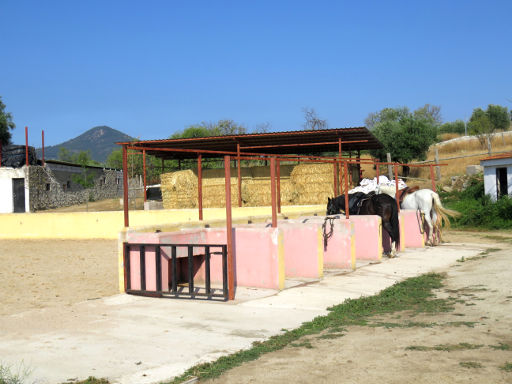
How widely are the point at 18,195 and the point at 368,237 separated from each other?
2278cm

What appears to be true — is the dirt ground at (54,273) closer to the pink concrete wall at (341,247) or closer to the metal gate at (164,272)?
the metal gate at (164,272)

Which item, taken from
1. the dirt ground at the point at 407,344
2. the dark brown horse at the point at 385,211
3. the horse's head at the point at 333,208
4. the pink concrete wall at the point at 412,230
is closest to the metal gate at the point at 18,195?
the dirt ground at the point at 407,344

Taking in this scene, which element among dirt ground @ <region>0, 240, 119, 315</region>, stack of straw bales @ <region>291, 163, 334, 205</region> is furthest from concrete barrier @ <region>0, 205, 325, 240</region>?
stack of straw bales @ <region>291, 163, 334, 205</region>

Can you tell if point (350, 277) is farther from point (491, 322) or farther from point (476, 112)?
point (476, 112)

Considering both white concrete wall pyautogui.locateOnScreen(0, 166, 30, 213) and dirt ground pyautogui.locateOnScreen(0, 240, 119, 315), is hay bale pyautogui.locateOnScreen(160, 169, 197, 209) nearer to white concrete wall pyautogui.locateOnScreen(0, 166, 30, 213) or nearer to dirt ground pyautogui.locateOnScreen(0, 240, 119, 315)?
dirt ground pyautogui.locateOnScreen(0, 240, 119, 315)

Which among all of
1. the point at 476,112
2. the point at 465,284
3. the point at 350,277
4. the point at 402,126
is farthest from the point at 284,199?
the point at 476,112

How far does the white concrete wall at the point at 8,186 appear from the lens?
29.1m

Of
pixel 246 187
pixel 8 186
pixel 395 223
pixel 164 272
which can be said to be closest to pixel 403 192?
pixel 395 223

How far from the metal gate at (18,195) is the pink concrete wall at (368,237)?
73.2 ft

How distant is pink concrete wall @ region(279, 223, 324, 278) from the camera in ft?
32.5

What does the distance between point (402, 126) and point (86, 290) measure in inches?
1305

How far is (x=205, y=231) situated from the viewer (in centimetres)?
995

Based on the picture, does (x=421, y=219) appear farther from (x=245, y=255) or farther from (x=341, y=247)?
(x=245, y=255)

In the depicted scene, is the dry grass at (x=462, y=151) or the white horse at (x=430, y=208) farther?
the dry grass at (x=462, y=151)
